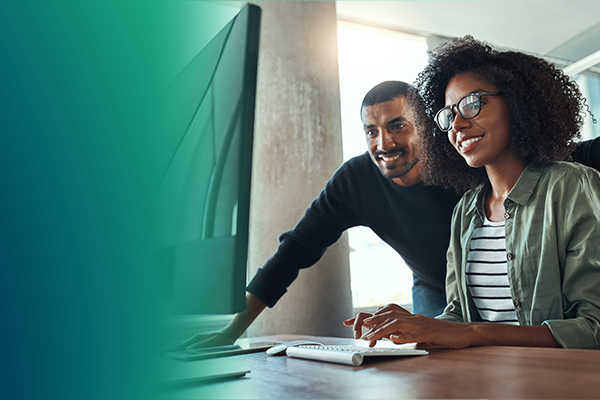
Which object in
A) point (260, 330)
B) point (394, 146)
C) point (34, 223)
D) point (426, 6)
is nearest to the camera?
point (34, 223)

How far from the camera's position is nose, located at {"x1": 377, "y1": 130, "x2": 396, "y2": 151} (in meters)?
1.81

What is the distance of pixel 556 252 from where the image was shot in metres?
1.00

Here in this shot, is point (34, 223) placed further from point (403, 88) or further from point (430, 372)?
point (403, 88)

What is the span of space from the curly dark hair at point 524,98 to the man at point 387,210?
230 mm

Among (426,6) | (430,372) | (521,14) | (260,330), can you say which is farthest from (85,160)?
(521,14)

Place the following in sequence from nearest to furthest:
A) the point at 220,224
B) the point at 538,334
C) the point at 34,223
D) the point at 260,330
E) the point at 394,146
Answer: the point at 34,223
the point at 220,224
the point at 538,334
the point at 394,146
the point at 260,330

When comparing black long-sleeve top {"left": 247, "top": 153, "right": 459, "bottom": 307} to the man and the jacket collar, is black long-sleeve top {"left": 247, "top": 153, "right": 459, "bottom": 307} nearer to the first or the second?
the man

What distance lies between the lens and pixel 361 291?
295 centimetres

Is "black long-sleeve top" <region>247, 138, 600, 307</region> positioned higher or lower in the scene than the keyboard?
higher

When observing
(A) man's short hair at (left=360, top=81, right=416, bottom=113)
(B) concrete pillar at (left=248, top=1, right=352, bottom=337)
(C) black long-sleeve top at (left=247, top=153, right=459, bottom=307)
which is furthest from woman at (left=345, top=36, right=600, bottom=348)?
(B) concrete pillar at (left=248, top=1, right=352, bottom=337)

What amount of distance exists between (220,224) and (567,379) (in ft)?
1.36

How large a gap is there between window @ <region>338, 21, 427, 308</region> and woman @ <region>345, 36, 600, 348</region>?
1440 mm

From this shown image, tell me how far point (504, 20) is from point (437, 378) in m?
3.44
